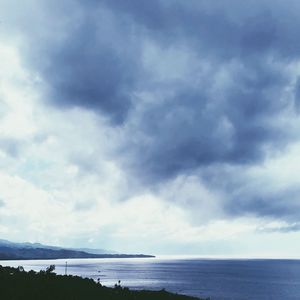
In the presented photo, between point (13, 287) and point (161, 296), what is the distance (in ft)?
117

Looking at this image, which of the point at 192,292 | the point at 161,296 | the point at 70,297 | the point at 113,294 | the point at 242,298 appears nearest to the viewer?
the point at 70,297

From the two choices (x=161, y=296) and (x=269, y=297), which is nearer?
(x=161, y=296)

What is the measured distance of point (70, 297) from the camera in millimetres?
62625

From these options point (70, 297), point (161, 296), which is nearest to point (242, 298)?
point (161, 296)

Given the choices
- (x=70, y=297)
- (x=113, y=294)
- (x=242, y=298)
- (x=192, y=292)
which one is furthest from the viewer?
(x=192, y=292)

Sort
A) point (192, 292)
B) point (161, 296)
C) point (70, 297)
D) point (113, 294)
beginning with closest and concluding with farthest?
point (70, 297) → point (113, 294) → point (161, 296) → point (192, 292)

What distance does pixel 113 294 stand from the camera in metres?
78.6

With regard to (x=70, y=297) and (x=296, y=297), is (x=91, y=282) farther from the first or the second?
(x=296, y=297)

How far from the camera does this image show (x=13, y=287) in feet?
213

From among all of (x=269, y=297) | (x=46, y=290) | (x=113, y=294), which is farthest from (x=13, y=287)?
(x=269, y=297)

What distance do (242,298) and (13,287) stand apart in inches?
4608

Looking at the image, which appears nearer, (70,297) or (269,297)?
(70,297)

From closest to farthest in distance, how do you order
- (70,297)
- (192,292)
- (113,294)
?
(70,297)
(113,294)
(192,292)

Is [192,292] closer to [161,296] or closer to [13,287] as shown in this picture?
[161,296]
